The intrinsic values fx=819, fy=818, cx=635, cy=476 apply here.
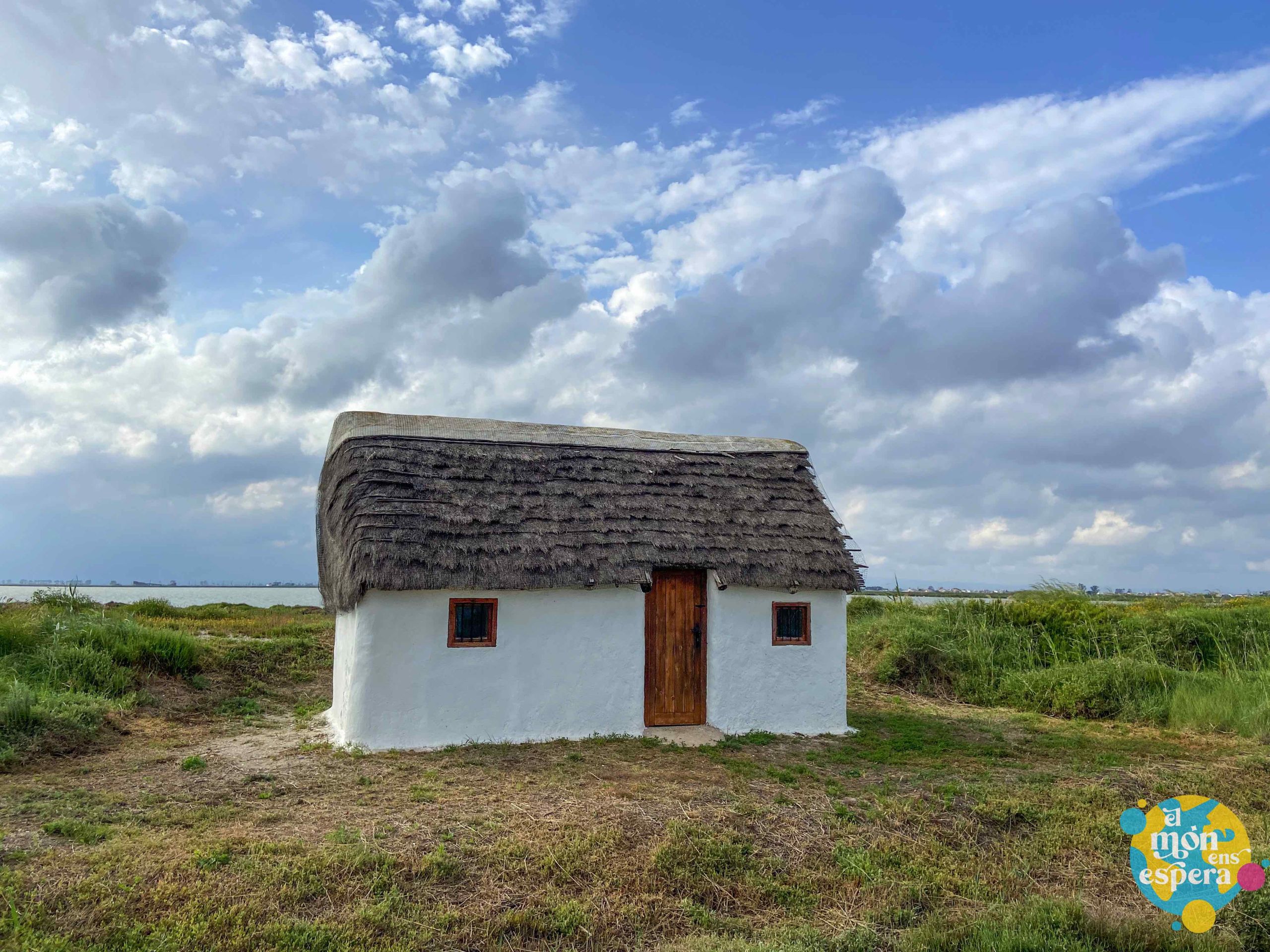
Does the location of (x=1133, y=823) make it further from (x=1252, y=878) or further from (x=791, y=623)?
(x=791, y=623)

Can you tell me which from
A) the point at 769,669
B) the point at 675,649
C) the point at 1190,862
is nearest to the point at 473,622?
the point at 675,649

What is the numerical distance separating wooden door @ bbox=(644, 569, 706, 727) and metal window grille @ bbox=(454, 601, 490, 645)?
2206mm

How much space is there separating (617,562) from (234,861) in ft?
19.6

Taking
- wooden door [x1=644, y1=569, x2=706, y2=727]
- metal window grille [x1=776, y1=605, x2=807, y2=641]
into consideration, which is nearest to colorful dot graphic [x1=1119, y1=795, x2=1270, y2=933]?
metal window grille [x1=776, y1=605, x2=807, y2=641]

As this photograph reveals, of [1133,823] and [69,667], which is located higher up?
[69,667]

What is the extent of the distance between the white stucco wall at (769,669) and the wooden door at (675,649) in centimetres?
15

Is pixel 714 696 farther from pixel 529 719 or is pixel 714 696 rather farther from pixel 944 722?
pixel 944 722

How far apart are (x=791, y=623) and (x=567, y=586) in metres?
3.53

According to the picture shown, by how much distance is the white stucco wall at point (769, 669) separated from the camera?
1156 cm

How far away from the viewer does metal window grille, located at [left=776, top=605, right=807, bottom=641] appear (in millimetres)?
11930

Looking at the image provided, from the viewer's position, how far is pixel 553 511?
11328 millimetres

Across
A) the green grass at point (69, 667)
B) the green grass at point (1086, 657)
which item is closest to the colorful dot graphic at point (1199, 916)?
the green grass at point (1086, 657)

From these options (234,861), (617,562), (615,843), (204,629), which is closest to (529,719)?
(617,562)

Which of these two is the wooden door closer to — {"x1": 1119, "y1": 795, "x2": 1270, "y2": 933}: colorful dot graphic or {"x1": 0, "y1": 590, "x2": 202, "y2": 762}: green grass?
{"x1": 1119, "y1": 795, "x2": 1270, "y2": 933}: colorful dot graphic
